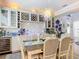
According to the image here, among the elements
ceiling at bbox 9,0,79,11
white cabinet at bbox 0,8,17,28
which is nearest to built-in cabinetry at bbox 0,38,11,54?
white cabinet at bbox 0,8,17,28

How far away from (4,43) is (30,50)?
2493mm

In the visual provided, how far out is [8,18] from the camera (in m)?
4.82

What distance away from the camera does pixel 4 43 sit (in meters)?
4.52

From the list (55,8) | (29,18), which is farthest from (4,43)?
(55,8)

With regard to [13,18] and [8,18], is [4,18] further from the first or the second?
[13,18]

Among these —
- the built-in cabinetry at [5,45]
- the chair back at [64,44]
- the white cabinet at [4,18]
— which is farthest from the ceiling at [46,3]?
the chair back at [64,44]

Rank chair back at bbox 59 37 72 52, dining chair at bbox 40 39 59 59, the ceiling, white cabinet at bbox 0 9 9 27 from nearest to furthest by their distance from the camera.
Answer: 1. dining chair at bbox 40 39 59 59
2. chair back at bbox 59 37 72 52
3. white cabinet at bbox 0 9 9 27
4. the ceiling

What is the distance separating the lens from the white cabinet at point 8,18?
15.4ft

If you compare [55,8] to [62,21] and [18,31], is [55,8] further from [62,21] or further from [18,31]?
[18,31]

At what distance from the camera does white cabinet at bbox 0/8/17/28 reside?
15.4 ft

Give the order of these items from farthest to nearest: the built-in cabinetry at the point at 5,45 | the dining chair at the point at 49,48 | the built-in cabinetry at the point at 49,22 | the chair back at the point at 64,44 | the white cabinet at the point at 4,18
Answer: the built-in cabinetry at the point at 49,22, the white cabinet at the point at 4,18, the built-in cabinetry at the point at 5,45, the chair back at the point at 64,44, the dining chair at the point at 49,48

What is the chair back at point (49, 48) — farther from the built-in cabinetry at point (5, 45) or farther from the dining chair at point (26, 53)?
the built-in cabinetry at point (5, 45)

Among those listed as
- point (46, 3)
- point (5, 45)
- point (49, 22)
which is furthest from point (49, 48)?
point (49, 22)

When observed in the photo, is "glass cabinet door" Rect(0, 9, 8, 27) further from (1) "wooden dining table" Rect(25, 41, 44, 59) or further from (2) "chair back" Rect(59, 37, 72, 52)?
(2) "chair back" Rect(59, 37, 72, 52)
